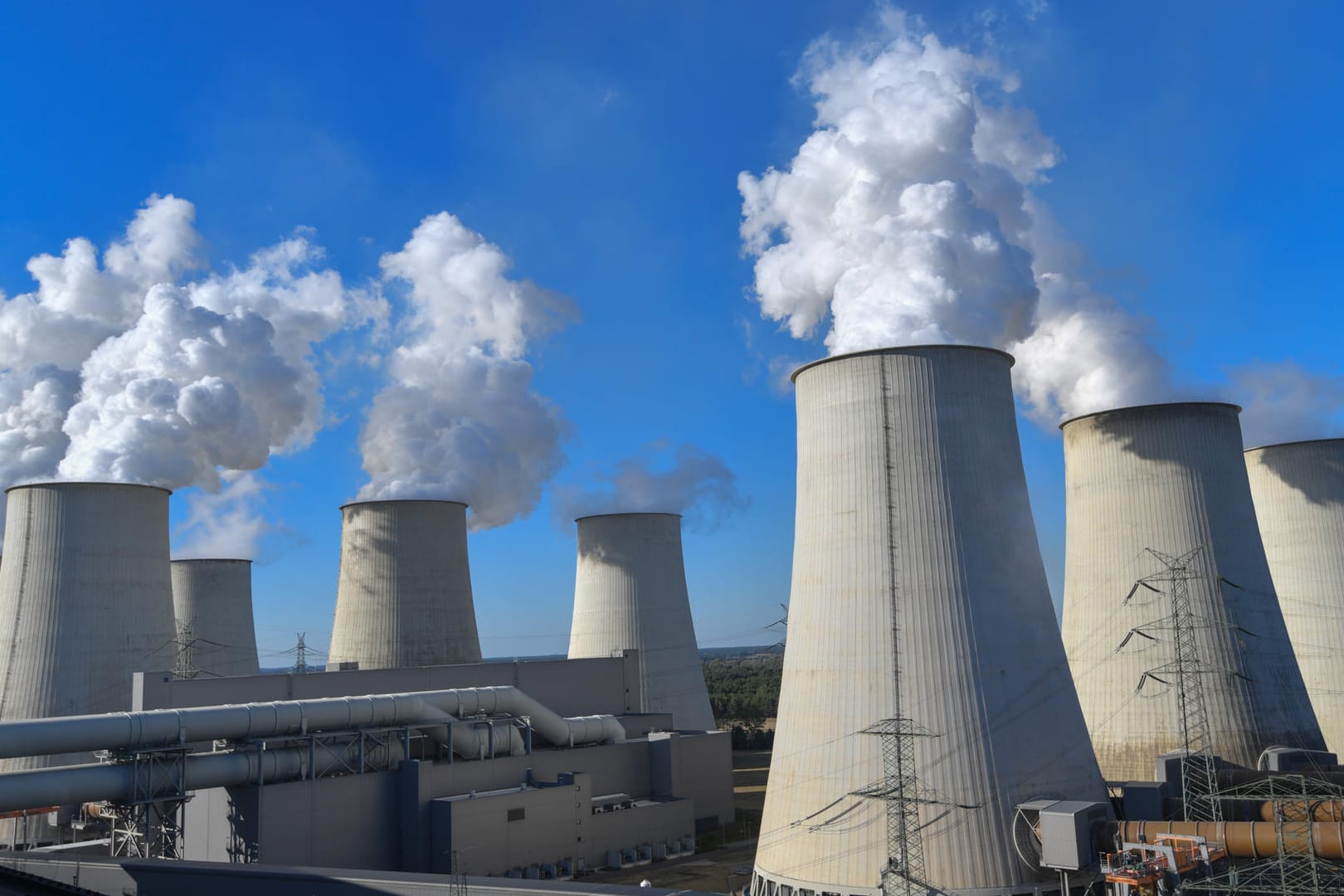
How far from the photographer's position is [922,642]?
587 inches

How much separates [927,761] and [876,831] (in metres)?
1.18

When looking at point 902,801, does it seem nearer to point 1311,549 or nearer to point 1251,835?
point 1251,835

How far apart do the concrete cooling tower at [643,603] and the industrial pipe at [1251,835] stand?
21.2m

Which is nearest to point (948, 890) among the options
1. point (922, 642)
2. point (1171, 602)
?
point (922, 642)

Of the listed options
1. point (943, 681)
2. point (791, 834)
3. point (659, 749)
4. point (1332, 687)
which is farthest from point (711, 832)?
point (1332, 687)

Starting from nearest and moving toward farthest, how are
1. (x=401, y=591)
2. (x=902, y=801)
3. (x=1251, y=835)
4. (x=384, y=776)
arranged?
(x=902, y=801) < (x=1251, y=835) < (x=384, y=776) < (x=401, y=591)

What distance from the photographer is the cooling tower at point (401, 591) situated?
92.5 ft

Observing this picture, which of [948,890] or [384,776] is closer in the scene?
[948,890]

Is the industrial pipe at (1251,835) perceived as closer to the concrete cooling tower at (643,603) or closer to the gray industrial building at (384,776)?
the gray industrial building at (384,776)

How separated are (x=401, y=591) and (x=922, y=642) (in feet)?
56.4

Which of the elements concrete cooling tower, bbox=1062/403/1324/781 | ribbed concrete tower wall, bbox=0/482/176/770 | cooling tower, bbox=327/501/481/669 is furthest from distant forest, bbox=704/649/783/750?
ribbed concrete tower wall, bbox=0/482/176/770

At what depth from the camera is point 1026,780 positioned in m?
14.7

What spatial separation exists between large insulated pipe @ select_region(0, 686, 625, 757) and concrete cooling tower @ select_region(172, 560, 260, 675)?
69.7ft

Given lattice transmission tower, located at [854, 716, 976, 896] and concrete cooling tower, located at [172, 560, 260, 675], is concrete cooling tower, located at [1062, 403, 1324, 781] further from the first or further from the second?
concrete cooling tower, located at [172, 560, 260, 675]
